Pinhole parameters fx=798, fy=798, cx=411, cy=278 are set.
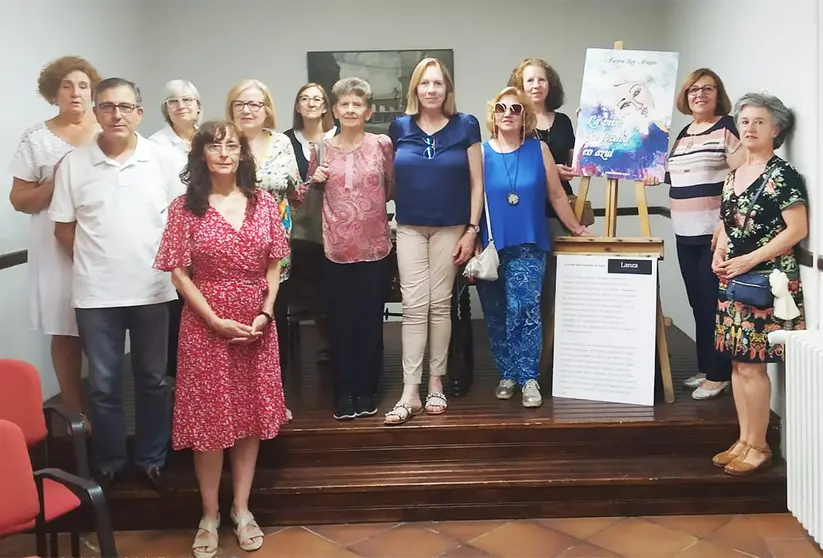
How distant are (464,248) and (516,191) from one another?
1.12ft

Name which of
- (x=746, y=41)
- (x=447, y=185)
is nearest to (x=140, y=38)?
(x=447, y=185)

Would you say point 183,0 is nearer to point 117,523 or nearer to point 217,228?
point 217,228

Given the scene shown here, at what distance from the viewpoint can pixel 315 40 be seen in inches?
212

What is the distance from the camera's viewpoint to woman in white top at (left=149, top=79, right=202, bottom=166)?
358cm

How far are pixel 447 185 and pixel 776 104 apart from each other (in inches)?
51.7

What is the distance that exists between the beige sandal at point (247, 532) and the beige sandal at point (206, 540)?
0.24ft

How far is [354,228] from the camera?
3250mm

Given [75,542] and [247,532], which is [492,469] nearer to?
[247,532]

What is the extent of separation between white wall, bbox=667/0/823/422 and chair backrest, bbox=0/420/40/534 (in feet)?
9.03

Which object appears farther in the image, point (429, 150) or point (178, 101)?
point (178, 101)

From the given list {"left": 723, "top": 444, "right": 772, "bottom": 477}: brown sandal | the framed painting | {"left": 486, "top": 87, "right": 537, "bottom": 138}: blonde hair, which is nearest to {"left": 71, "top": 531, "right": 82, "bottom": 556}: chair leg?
{"left": 486, "top": 87, "right": 537, "bottom": 138}: blonde hair

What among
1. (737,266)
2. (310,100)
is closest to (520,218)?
Answer: (737,266)

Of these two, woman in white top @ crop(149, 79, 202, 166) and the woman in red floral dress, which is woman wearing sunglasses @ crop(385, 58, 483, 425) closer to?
the woman in red floral dress

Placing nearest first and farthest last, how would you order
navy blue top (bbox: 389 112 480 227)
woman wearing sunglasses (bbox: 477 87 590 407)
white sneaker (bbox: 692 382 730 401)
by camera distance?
navy blue top (bbox: 389 112 480 227)
woman wearing sunglasses (bbox: 477 87 590 407)
white sneaker (bbox: 692 382 730 401)
